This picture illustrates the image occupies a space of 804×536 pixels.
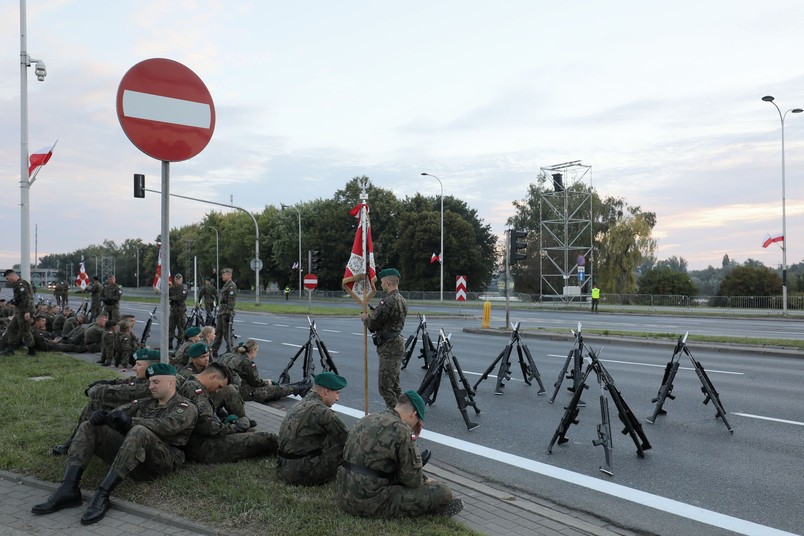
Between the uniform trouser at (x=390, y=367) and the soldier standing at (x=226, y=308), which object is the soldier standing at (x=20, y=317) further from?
the uniform trouser at (x=390, y=367)

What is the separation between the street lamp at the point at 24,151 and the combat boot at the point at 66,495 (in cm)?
1126

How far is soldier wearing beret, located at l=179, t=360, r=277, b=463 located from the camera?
18.5 ft

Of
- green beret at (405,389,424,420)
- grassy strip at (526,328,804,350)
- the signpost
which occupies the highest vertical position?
the signpost

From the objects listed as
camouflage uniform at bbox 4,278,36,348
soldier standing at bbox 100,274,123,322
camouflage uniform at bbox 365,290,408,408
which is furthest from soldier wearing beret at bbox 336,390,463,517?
soldier standing at bbox 100,274,123,322

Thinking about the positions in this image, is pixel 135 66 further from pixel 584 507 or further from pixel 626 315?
pixel 626 315

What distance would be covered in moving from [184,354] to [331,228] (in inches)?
2598

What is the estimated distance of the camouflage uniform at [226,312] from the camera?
14648 millimetres

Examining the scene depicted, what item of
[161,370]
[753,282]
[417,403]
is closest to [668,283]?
[753,282]

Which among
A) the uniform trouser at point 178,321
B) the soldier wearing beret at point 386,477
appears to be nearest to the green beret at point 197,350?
the soldier wearing beret at point 386,477

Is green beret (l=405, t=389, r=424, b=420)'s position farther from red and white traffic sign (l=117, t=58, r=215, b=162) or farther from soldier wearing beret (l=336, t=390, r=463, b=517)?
red and white traffic sign (l=117, t=58, r=215, b=162)

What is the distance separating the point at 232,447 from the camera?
572 centimetres

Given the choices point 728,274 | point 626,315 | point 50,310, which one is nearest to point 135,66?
point 50,310

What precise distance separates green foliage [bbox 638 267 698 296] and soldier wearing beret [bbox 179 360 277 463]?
55.8 meters

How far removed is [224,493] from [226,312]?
34.5 ft
